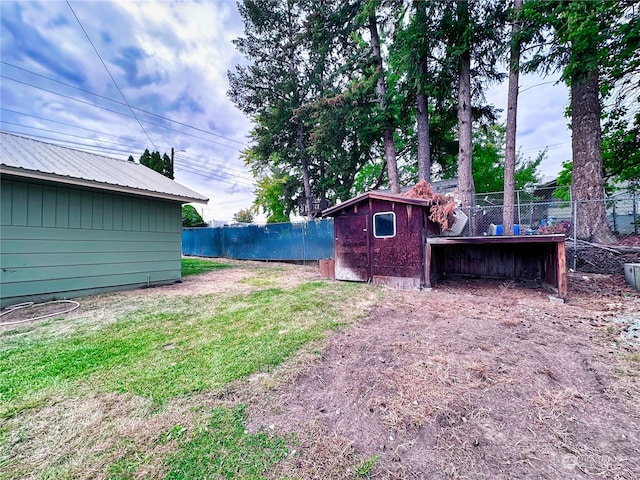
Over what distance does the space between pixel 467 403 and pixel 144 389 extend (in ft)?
7.76

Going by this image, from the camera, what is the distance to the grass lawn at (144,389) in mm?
1312

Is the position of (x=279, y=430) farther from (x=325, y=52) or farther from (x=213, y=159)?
(x=213, y=159)

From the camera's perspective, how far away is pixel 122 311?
4055mm

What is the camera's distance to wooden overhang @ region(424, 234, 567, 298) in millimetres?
4559

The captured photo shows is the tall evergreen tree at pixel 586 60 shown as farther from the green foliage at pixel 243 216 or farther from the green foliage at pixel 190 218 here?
the green foliage at pixel 243 216

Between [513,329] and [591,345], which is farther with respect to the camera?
[513,329]

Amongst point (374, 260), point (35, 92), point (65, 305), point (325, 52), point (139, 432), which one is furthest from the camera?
point (325, 52)

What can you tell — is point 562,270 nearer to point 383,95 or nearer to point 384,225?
point 384,225

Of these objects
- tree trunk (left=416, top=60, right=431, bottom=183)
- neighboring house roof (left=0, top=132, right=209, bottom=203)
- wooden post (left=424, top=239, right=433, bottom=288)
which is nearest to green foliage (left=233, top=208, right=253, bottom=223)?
neighboring house roof (left=0, top=132, right=209, bottom=203)

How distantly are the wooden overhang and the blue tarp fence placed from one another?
13.2 feet

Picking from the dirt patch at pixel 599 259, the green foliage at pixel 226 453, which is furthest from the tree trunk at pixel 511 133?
the green foliage at pixel 226 453

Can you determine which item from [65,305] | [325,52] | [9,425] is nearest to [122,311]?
[65,305]

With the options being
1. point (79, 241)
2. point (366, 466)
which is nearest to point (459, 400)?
point (366, 466)

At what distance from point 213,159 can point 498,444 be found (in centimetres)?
2559
